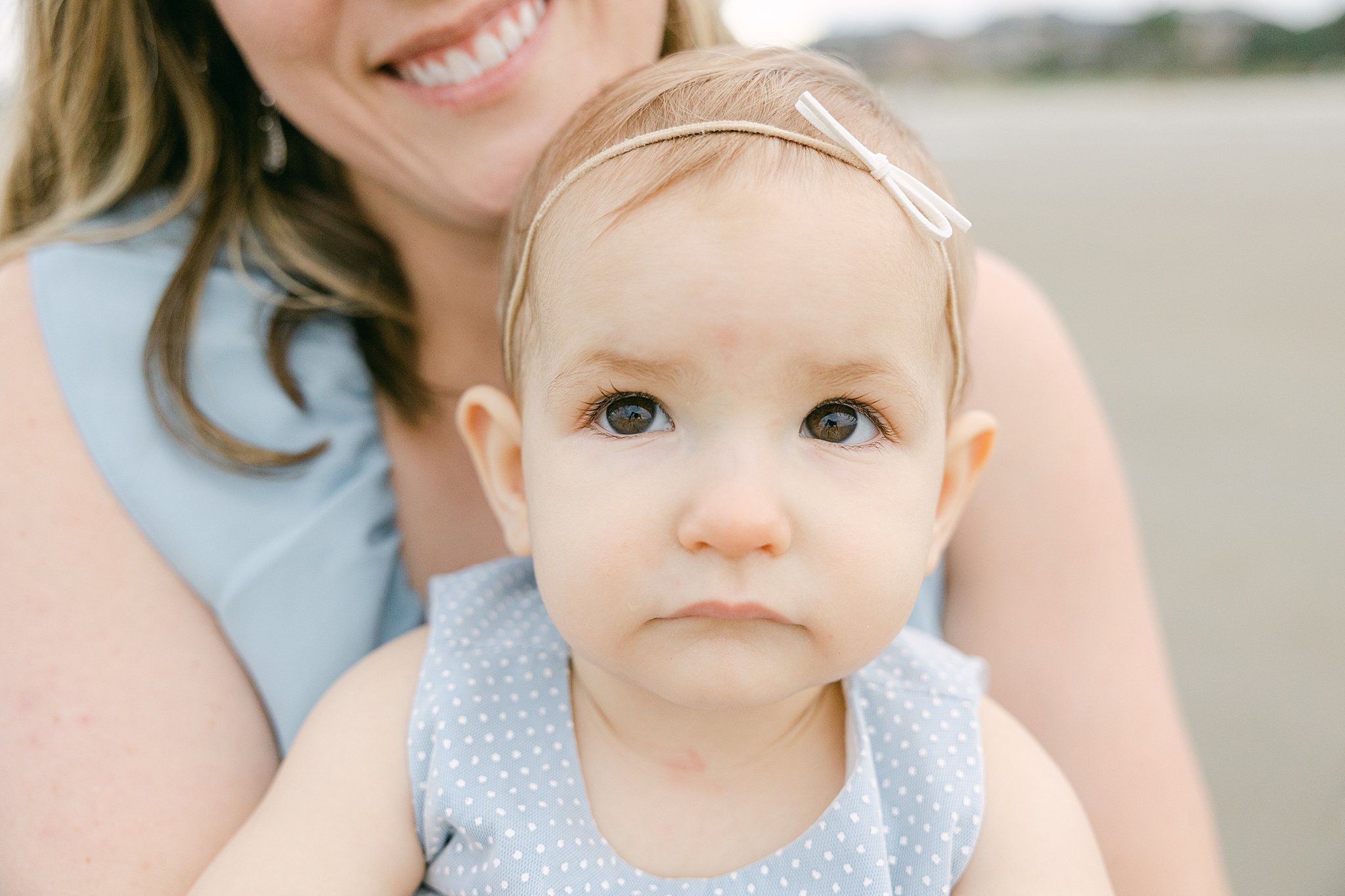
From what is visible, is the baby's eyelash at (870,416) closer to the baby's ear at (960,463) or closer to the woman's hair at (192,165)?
the baby's ear at (960,463)

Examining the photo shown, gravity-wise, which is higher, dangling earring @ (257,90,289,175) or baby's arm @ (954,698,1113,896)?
dangling earring @ (257,90,289,175)

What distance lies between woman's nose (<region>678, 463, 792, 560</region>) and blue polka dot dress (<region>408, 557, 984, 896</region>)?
0.36 m

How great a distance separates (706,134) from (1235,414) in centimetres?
435

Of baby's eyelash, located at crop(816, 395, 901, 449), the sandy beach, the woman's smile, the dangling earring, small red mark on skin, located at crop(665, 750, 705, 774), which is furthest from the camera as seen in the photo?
the sandy beach

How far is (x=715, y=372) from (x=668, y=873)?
552 mm

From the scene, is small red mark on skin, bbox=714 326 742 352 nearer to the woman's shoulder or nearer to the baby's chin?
the baby's chin

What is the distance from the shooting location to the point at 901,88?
84.1 feet

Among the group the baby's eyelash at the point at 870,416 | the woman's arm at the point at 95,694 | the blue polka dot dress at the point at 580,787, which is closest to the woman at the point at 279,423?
the woman's arm at the point at 95,694

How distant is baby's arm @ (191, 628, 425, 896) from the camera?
123 cm

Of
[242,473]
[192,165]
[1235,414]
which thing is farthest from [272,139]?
[1235,414]

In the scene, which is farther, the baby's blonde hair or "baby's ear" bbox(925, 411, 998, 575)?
"baby's ear" bbox(925, 411, 998, 575)

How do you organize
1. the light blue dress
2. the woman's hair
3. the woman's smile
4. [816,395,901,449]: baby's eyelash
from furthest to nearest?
the woman's hair → the woman's smile → the light blue dress → [816,395,901,449]: baby's eyelash

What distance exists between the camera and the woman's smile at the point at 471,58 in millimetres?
1627

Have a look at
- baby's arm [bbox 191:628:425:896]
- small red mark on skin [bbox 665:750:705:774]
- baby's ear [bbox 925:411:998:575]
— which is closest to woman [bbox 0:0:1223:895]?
baby's arm [bbox 191:628:425:896]
